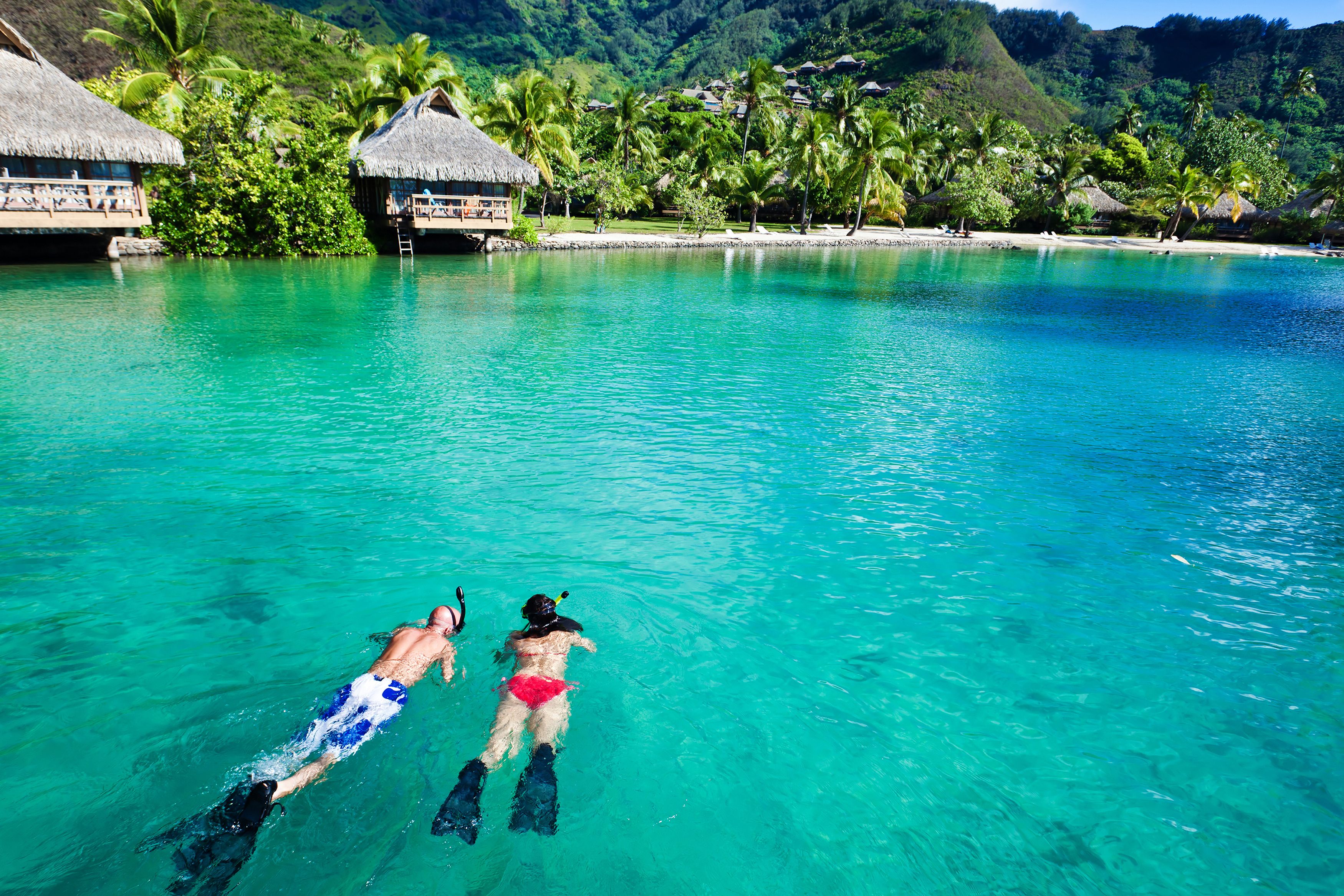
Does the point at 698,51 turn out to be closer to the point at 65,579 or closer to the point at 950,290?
the point at 950,290

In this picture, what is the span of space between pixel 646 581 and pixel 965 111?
356 feet

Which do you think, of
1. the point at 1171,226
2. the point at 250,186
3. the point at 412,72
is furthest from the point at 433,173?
the point at 1171,226

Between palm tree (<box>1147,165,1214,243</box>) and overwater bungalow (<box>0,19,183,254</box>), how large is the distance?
60667 millimetres

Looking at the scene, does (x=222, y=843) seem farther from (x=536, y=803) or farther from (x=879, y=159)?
(x=879, y=159)

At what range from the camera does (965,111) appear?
3814 inches

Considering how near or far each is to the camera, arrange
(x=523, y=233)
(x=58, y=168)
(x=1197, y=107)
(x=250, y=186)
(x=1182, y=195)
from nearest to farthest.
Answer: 1. (x=58, y=168)
2. (x=250, y=186)
3. (x=523, y=233)
4. (x=1182, y=195)
5. (x=1197, y=107)

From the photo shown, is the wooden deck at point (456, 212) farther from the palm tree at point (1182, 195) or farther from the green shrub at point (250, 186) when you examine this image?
the palm tree at point (1182, 195)

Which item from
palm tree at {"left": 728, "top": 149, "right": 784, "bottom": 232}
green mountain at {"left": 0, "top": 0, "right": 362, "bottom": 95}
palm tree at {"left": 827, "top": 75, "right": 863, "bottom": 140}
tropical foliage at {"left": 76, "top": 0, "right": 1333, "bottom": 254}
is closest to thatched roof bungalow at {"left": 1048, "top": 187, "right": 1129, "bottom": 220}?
tropical foliage at {"left": 76, "top": 0, "right": 1333, "bottom": 254}

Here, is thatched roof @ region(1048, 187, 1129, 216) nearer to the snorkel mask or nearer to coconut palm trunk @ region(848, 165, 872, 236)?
coconut palm trunk @ region(848, 165, 872, 236)

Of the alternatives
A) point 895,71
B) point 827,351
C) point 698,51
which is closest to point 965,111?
point 895,71

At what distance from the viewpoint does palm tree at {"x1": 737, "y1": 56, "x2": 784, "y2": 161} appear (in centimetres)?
4941

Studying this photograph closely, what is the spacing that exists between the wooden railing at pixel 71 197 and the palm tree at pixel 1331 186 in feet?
226

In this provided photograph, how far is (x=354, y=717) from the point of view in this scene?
4.28 metres

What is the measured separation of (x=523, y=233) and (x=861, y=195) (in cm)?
2513
